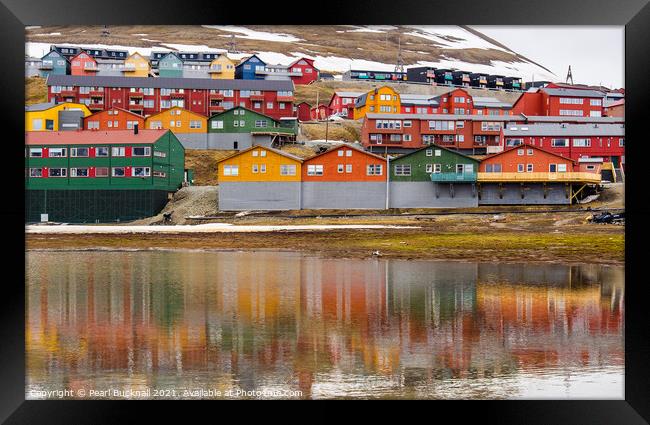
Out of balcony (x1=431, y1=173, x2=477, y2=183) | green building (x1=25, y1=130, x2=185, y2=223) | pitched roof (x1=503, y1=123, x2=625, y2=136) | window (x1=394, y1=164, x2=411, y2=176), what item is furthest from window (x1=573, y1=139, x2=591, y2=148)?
green building (x1=25, y1=130, x2=185, y2=223)

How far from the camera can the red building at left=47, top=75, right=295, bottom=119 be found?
277ft

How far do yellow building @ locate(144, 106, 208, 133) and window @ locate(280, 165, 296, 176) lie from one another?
21.0 meters

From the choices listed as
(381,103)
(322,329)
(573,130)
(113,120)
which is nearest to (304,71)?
(381,103)

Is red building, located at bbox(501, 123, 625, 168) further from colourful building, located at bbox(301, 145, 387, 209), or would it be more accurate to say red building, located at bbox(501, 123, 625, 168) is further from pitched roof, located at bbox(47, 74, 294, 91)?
pitched roof, located at bbox(47, 74, 294, 91)

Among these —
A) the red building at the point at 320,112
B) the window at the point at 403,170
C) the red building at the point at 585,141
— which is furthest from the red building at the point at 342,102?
the window at the point at 403,170

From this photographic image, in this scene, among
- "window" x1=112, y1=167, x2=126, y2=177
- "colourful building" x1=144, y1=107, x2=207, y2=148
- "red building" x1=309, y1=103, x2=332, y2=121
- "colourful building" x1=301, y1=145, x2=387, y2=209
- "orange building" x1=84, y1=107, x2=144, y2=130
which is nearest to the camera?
"colourful building" x1=301, y1=145, x2=387, y2=209

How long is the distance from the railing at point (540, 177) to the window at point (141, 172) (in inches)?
857

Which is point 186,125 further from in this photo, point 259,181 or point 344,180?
point 344,180

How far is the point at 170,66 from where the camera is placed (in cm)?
11219

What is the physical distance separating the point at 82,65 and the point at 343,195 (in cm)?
6787

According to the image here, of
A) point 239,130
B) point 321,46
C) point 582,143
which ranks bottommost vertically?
point 582,143

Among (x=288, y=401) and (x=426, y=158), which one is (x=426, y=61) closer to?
(x=426, y=158)

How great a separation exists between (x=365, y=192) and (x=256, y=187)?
22.7 feet

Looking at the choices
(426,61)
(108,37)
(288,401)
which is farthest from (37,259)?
(426,61)
